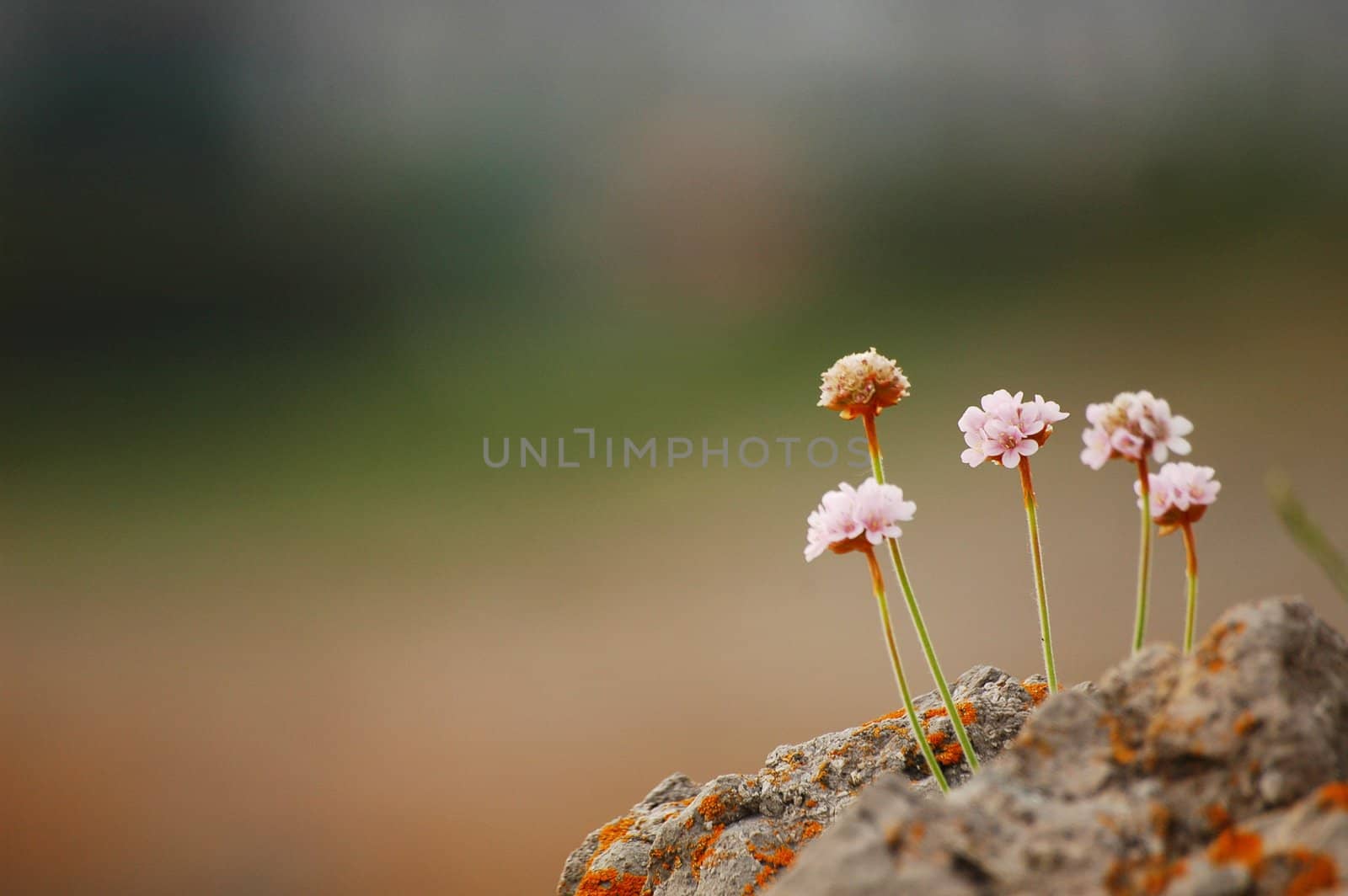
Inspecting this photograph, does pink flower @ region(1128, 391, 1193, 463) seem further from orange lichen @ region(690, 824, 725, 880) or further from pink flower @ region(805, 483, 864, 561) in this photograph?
orange lichen @ region(690, 824, 725, 880)

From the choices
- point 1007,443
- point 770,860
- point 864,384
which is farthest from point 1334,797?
point 770,860

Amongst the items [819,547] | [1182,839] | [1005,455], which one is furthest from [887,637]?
[1182,839]

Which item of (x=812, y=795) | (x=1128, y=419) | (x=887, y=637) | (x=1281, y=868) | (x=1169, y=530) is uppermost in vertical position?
(x=1128, y=419)

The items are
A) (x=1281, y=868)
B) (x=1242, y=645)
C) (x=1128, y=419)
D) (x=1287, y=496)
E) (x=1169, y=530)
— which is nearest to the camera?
(x=1281, y=868)

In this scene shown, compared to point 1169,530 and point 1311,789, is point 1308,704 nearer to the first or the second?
point 1311,789

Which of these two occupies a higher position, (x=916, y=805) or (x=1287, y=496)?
(x=1287, y=496)

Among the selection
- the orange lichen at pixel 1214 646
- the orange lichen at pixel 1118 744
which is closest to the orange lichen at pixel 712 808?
the orange lichen at pixel 1118 744

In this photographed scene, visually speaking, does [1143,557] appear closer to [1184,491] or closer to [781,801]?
[1184,491]
